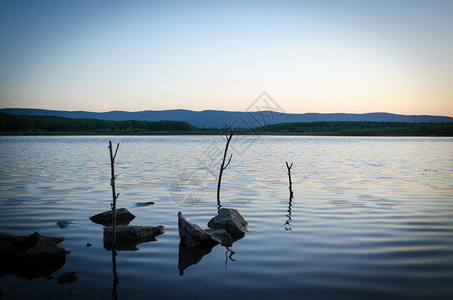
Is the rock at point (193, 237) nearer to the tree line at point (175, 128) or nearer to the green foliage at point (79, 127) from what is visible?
the tree line at point (175, 128)

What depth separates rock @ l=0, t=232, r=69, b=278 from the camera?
705 centimetres

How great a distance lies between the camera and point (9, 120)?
134 metres

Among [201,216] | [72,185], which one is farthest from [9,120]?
[201,216]

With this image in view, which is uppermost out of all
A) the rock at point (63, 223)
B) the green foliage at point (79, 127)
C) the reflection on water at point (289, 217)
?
the green foliage at point (79, 127)

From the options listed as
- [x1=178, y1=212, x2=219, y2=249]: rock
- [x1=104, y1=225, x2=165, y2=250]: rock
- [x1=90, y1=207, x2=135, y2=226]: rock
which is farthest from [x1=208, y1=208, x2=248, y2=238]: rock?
[x1=90, y1=207, x2=135, y2=226]: rock

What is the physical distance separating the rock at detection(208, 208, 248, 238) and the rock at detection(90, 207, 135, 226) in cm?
288

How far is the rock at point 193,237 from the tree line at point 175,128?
4277 inches

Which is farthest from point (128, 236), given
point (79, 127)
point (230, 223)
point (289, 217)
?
point (79, 127)

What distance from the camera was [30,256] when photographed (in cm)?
730

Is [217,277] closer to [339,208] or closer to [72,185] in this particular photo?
[339,208]

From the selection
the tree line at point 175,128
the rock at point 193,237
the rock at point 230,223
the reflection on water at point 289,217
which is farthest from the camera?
the tree line at point 175,128

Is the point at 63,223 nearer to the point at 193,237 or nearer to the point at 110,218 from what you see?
the point at 110,218

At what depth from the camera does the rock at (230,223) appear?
9891 millimetres

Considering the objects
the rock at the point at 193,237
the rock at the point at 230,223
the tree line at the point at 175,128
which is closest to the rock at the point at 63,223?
the rock at the point at 193,237
